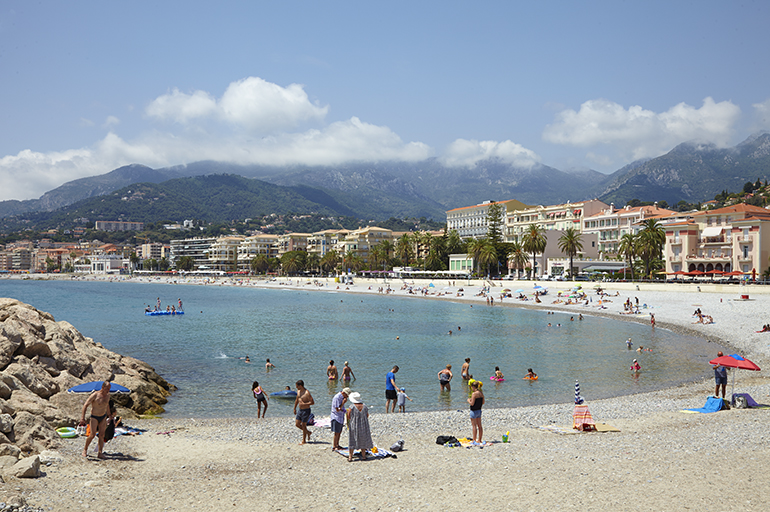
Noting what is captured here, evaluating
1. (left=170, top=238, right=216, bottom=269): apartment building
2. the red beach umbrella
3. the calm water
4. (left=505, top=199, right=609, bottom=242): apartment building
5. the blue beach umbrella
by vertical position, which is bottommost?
the calm water

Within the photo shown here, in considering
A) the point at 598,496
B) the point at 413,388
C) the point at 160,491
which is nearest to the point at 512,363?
the point at 413,388

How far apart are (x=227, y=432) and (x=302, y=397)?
2.77m

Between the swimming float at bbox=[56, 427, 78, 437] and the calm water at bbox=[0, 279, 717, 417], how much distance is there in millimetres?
3970

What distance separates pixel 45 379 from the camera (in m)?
12.8

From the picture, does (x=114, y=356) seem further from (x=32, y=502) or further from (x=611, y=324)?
(x=611, y=324)

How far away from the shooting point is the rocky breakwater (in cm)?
948

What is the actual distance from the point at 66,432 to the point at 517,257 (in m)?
76.8

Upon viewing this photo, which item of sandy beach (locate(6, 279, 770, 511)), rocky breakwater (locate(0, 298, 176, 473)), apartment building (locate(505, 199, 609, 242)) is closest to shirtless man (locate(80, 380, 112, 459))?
sandy beach (locate(6, 279, 770, 511))

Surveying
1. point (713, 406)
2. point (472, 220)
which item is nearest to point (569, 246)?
point (472, 220)

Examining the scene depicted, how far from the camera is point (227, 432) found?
12031mm

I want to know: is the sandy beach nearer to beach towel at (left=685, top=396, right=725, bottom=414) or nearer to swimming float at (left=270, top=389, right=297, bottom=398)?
beach towel at (left=685, top=396, right=725, bottom=414)

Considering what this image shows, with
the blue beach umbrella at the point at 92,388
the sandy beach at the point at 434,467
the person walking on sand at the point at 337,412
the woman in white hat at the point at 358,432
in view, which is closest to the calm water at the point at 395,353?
the blue beach umbrella at the point at 92,388

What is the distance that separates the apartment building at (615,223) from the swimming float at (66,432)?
80.2m

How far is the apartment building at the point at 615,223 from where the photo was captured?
263 ft
